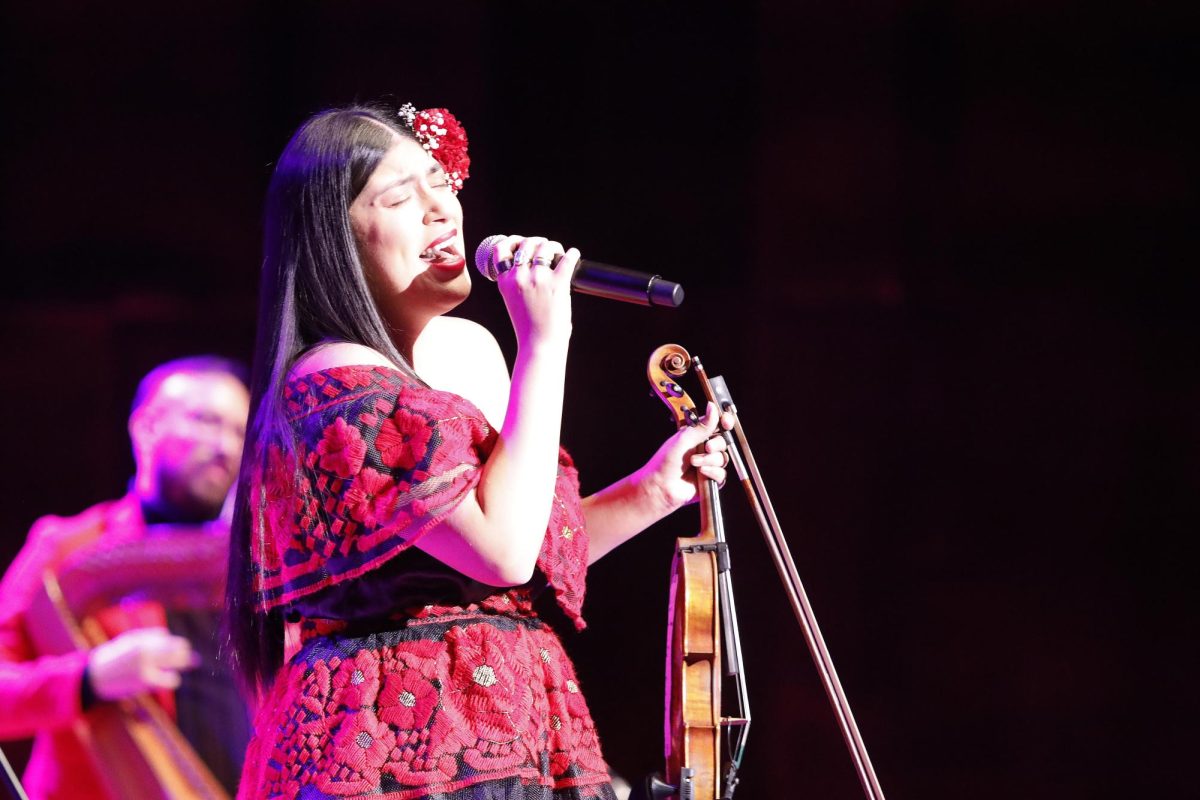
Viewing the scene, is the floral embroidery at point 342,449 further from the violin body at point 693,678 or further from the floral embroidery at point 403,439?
the violin body at point 693,678

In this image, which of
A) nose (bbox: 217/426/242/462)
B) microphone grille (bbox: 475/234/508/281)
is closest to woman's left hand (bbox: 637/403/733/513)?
microphone grille (bbox: 475/234/508/281)

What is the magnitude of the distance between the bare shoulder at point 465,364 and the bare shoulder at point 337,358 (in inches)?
10.3

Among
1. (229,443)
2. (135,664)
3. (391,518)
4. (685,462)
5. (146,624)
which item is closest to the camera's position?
(391,518)

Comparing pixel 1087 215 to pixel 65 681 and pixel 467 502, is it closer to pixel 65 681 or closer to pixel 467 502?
pixel 467 502

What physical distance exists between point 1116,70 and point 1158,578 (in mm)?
1072

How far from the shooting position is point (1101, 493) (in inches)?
99.4

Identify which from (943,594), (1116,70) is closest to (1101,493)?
(943,594)

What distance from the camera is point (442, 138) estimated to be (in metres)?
1.38

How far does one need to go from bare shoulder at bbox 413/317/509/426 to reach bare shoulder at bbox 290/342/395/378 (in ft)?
0.86

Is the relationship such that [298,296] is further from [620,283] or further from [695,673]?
[695,673]

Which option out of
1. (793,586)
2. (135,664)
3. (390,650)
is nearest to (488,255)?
(390,650)

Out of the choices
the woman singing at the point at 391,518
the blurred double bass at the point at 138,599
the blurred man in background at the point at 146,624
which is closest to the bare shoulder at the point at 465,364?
the woman singing at the point at 391,518

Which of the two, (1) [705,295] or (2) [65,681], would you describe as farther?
(1) [705,295]

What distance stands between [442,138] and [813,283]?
1.40 metres
